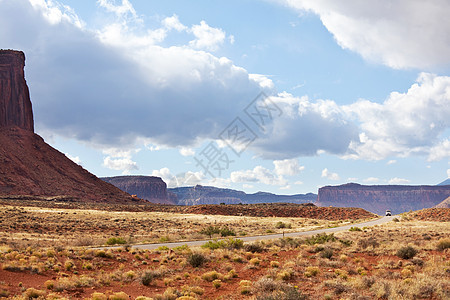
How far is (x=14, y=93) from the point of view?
447 feet

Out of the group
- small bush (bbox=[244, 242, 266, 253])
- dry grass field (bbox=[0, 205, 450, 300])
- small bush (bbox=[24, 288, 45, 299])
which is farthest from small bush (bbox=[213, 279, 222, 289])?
small bush (bbox=[244, 242, 266, 253])

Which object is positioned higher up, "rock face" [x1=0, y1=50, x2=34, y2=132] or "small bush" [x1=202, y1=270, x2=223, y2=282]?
"rock face" [x1=0, y1=50, x2=34, y2=132]

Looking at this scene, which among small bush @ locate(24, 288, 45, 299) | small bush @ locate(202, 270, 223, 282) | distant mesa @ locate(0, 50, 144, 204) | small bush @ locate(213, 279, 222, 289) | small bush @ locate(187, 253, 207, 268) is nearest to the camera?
small bush @ locate(24, 288, 45, 299)

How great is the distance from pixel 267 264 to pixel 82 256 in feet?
33.5

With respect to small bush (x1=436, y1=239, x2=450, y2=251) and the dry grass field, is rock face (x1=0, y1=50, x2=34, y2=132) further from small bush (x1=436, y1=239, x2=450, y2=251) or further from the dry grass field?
small bush (x1=436, y1=239, x2=450, y2=251)

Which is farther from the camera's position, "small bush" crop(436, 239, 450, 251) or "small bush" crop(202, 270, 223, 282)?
"small bush" crop(436, 239, 450, 251)

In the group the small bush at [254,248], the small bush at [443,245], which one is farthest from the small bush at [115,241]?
the small bush at [443,245]

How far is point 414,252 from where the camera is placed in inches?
801

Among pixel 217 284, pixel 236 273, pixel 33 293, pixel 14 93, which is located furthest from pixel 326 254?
pixel 14 93

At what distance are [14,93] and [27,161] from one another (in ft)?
123

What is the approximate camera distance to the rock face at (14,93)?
130 metres

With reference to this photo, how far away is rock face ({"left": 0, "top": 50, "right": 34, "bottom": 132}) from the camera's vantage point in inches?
5123

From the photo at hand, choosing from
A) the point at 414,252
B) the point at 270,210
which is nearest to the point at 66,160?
the point at 270,210

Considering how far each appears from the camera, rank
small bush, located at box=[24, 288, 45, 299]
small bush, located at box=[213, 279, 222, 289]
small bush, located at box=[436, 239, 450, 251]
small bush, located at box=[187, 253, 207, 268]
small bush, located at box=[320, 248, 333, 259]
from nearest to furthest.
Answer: small bush, located at box=[24, 288, 45, 299]
small bush, located at box=[213, 279, 222, 289]
small bush, located at box=[187, 253, 207, 268]
small bush, located at box=[320, 248, 333, 259]
small bush, located at box=[436, 239, 450, 251]
